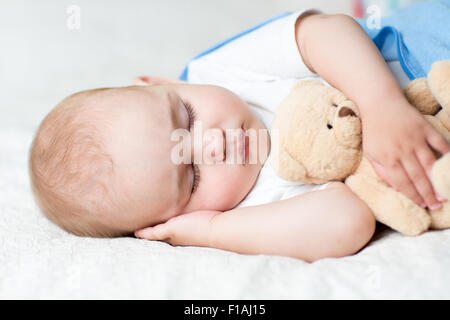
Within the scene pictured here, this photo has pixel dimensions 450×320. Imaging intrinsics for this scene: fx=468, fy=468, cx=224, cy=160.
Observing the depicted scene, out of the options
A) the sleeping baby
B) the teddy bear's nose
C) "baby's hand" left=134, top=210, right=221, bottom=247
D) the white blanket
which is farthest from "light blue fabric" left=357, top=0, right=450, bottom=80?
"baby's hand" left=134, top=210, right=221, bottom=247

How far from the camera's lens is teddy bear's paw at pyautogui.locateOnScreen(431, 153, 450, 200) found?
74cm

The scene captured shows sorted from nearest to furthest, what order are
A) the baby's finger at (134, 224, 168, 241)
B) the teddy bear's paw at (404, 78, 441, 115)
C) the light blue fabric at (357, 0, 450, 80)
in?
the teddy bear's paw at (404, 78, 441, 115), the baby's finger at (134, 224, 168, 241), the light blue fabric at (357, 0, 450, 80)

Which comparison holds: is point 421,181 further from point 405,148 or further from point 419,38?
point 419,38

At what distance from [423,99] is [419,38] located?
0.37 m

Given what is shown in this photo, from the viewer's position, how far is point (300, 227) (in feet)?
2.87

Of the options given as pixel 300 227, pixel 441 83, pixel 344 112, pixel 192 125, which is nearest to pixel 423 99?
pixel 441 83

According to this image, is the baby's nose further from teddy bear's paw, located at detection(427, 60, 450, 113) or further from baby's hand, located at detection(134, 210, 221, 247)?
teddy bear's paw, located at detection(427, 60, 450, 113)

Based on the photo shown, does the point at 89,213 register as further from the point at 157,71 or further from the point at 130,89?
the point at 157,71

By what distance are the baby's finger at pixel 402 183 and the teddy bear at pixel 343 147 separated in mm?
10

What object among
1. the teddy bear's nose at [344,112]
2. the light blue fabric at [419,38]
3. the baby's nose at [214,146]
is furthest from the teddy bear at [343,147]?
the light blue fabric at [419,38]

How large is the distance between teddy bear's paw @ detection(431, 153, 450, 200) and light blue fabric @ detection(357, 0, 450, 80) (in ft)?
1.44

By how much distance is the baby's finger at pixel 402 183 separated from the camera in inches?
32.3

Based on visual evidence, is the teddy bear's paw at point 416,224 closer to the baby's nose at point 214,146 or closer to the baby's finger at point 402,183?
the baby's finger at point 402,183

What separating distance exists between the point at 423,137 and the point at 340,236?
0.76ft
